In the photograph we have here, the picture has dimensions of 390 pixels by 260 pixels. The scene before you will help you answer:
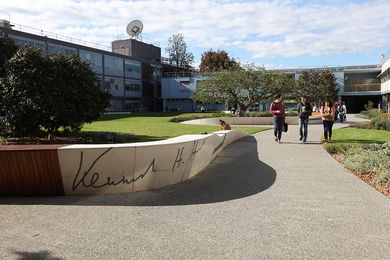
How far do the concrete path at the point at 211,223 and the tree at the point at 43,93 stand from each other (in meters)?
5.54

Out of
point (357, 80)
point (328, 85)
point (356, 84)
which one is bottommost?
point (328, 85)

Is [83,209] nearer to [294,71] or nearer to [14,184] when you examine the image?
[14,184]

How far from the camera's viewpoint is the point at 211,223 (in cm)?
536

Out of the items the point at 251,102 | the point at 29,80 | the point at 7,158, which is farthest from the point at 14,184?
the point at 251,102

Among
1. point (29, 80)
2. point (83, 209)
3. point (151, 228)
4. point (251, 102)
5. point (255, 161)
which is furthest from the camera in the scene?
point (251, 102)

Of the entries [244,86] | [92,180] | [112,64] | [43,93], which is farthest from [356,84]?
[92,180]

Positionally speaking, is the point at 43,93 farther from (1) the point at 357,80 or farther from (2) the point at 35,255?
(1) the point at 357,80

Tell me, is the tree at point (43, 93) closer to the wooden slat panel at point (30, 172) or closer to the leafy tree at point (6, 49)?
the leafy tree at point (6, 49)

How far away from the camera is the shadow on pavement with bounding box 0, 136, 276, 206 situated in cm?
639

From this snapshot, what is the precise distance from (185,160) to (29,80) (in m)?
6.14

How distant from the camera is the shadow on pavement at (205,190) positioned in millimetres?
6391

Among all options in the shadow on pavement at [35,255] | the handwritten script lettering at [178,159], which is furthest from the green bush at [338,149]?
the shadow on pavement at [35,255]

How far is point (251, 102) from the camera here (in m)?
35.5

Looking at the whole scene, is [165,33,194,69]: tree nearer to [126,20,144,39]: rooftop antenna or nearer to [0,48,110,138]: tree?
[126,20,144,39]: rooftop antenna
